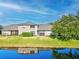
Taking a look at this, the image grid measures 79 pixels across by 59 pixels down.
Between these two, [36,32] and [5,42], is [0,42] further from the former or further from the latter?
[36,32]

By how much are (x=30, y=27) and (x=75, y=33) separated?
1549 inches

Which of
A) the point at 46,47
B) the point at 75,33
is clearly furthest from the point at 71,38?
the point at 46,47

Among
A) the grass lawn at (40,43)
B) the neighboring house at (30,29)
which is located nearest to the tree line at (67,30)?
the grass lawn at (40,43)

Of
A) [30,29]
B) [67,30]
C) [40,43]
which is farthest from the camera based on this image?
[30,29]

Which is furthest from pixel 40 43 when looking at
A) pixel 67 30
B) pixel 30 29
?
pixel 30 29

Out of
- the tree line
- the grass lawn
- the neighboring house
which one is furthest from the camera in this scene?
the neighboring house

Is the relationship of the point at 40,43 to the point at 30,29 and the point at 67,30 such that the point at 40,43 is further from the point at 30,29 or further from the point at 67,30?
the point at 30,29

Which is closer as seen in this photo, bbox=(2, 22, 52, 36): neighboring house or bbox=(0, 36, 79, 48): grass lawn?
bbox=(0, 36, 79, 48): grass lawn

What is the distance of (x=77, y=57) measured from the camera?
47.6 m

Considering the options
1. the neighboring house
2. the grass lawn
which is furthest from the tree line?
the neighboring house

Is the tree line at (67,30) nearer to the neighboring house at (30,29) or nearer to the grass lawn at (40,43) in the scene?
the grass lawn at (40,43)

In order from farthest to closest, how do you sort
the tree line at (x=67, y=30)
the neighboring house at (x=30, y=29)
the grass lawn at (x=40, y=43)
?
the neighboring house at (x=30, y=29) → the tree line at (x=67, y=30) → the grass lawn at (x=40, y=43)

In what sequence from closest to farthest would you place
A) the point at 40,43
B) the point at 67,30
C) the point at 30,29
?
the point at 40,43 < the point at 67,30 < the point at 30,29

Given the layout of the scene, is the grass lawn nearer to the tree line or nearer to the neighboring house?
the tree line
